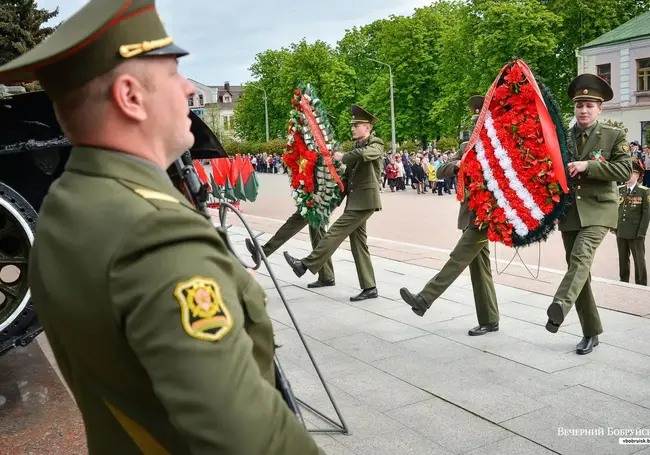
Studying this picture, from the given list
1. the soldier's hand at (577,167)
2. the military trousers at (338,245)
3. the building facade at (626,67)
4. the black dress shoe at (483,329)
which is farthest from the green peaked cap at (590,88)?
the building facade at (626,67)

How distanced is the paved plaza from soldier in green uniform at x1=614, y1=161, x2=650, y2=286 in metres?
1.87

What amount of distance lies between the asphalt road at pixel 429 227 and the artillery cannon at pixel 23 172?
3.93 metres

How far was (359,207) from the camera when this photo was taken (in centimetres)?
814

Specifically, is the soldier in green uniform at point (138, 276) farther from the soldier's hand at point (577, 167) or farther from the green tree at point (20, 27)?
the green tree at point (20, 27)

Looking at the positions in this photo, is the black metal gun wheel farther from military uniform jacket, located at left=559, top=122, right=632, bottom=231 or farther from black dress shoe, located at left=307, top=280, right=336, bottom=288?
black dress shoe, located at left=307, top=280, right=336, bottom=288

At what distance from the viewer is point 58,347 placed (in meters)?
1.48

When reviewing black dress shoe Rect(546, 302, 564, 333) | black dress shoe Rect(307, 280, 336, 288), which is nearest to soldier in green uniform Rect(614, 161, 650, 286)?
black dress shoe Rect(307, 280, 336, 288)

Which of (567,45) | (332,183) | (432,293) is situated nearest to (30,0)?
(332,183)

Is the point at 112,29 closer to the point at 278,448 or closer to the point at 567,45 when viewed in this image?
the point at 278,448

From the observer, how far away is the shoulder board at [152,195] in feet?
4.30

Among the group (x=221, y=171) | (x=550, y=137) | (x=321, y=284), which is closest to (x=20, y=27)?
(x=221, y=171)

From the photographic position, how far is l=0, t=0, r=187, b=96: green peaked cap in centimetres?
129

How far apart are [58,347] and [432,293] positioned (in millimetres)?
5011

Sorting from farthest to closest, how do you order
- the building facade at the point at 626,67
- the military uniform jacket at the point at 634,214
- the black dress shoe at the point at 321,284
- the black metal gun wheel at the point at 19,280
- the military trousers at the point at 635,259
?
the building facade at the point at 626,67
the military uniform jacket at the point at 634,214
the military trousers at the point at 635,259
the black dress shoe at the point at 321,284
the black metal gun wheel at the point at 19,280
